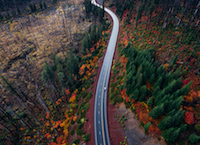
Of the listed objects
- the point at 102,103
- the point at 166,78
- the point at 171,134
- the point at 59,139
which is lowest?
the point at 59,139

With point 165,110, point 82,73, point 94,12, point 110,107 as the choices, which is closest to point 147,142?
point 165,110

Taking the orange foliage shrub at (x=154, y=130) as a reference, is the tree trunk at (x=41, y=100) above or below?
below

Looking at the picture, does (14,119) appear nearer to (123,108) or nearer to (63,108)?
(63,108)

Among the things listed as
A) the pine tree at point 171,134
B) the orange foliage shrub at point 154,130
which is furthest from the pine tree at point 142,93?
the pine tree at point 171,134

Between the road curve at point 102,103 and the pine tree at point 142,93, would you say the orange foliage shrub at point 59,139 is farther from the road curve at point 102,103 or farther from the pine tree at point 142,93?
the pine tree at point 142,93

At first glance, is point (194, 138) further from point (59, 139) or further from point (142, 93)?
point (59, 139)

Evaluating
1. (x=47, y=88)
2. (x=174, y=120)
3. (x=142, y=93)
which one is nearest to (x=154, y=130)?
(x=174, y=120)

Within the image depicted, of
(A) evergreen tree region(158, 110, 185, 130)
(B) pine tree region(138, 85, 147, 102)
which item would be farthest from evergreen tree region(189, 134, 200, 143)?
(B) pine tree region(138, 85, 147, 102)

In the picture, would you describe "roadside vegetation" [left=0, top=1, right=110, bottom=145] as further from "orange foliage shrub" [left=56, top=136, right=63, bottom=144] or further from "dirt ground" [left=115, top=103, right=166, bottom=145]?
"dirt ground" [left=115, top=103, right=166, bottom=145]
